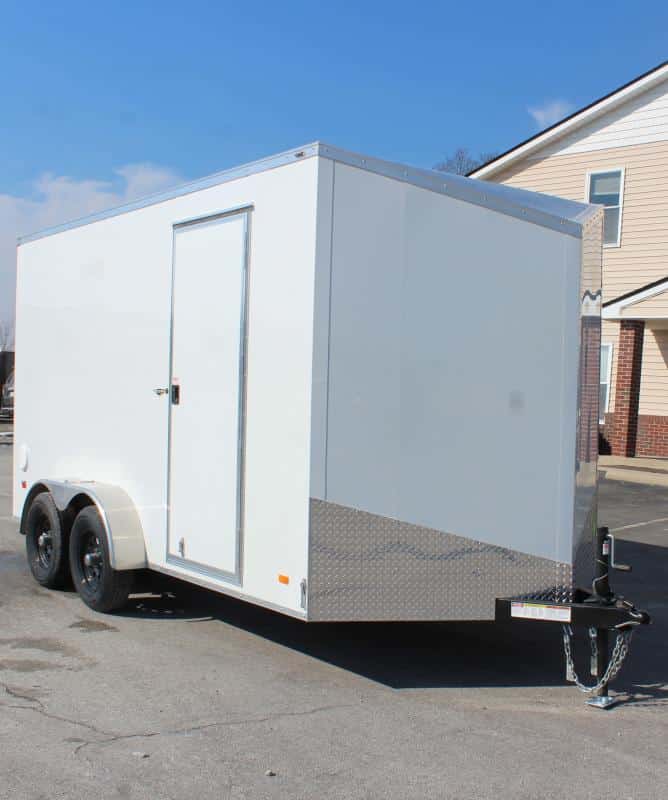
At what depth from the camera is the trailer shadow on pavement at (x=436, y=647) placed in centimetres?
606

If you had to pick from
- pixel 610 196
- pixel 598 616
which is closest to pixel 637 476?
pixel 610 196

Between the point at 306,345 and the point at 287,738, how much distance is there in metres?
2.08

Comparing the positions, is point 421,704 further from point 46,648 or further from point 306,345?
point 46,648

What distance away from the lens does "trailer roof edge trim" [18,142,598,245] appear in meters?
5.41

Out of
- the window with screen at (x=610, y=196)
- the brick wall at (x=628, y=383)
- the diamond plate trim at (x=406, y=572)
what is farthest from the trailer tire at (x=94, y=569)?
the window with screen at (x=610, y=196)

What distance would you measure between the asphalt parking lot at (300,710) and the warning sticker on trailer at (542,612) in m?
0.34

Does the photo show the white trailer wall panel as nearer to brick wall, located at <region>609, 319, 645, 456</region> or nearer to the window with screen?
brick wall, located at <region>609, 319, 645, 456</region>

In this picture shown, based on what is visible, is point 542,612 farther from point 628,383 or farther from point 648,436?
point 648,436

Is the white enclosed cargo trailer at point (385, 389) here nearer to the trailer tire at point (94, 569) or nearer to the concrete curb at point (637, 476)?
the trailer tire at point (94, 569)

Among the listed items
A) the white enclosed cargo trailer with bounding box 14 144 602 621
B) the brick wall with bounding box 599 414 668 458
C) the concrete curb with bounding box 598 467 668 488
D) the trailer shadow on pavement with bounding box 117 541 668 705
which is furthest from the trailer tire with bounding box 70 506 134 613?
the brick wall with bounding box 599 414 668 458

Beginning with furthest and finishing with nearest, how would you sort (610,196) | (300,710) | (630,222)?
(610,196)
(630,222)
(300,710)

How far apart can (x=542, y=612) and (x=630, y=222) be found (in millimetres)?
15658

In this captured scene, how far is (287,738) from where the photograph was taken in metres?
4.91

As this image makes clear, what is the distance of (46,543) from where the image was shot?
8.23 m
